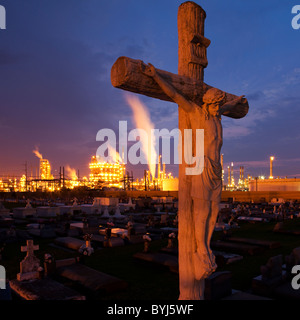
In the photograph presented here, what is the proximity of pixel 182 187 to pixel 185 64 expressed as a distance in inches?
80.4

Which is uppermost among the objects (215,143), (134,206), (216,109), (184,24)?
(184,24)

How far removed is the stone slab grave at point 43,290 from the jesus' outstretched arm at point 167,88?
5.12 meters

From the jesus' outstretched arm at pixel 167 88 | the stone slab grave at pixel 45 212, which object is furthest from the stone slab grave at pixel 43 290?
the stone slab grave at pixel 45 212

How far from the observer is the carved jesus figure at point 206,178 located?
13.9ft

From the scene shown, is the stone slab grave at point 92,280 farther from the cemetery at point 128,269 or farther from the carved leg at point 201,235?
the carved leg at point 201,235

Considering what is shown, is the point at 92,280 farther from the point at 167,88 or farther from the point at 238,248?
the point at 238,248

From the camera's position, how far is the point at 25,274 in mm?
8477

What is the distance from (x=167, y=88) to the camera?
158 inches

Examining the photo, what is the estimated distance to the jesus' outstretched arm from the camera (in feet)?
12.6

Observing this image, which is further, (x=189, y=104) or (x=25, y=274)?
(x=25, y=274)

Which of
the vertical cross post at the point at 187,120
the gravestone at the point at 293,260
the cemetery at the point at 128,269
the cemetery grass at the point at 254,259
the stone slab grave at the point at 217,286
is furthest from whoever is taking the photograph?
the cemetery grass at the point at 254,259

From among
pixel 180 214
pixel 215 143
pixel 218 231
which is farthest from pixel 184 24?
pixel 218 231

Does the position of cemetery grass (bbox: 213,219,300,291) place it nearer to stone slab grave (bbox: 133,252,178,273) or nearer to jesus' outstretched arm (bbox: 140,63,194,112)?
stone slab grave (bbox: 133,252,178,273)

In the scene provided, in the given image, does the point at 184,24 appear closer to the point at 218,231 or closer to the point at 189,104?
the point at 189,104
